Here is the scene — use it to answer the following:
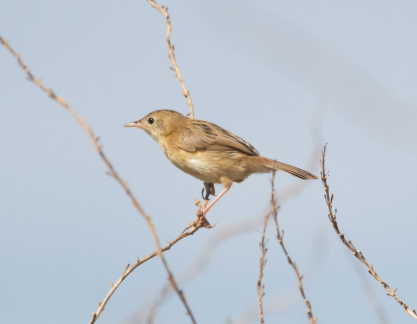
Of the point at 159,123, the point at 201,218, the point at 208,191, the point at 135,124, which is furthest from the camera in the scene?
the point at 135,124

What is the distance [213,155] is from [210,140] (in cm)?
23

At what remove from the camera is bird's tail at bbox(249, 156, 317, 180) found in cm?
591

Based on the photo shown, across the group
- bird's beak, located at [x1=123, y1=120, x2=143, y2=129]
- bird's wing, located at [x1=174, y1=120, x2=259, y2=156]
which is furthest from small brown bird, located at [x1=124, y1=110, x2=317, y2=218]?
bird's beak, located at [x1=123, y1=120, x2=143, y2=129]

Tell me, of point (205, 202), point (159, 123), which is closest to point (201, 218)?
point (205, 202)

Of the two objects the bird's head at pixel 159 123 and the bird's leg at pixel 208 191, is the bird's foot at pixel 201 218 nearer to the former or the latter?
the bird's leg at pixel 208 191

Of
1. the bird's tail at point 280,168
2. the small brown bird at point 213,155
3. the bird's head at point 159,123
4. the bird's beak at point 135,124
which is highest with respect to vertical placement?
the bird's beak at point 135,124

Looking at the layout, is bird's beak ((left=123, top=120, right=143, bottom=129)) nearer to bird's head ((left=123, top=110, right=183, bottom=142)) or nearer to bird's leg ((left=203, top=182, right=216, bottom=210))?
bird's head ((left=123, top=110, right=183, bottom=142))

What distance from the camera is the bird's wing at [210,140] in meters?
6.20

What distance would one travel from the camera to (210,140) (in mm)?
6246

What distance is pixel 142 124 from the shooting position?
6.90 m

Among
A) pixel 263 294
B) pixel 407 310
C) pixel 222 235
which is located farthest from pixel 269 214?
pixel 407 310

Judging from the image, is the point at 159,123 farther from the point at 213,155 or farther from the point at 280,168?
the point at 280,168

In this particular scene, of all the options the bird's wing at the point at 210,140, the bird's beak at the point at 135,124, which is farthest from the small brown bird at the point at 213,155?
the bird's beak at the point at 135,124

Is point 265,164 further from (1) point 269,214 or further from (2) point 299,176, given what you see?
(1) point 269,214
